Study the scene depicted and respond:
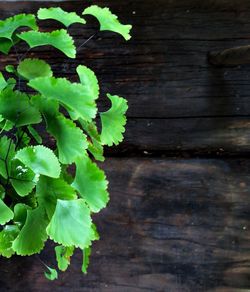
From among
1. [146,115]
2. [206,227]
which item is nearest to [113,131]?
[146,115]

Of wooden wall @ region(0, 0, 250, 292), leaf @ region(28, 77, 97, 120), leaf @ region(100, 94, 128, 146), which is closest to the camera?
leaf @ region(28, 77, 97, 120)

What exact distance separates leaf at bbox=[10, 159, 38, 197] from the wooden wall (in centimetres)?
34

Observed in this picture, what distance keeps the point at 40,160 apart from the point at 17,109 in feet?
0.30

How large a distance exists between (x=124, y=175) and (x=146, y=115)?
0.15 meters

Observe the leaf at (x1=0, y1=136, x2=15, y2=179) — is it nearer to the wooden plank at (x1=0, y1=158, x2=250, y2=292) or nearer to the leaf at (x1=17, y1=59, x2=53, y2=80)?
the leaf at (x1=17, y1=59, x2=53, y2=80)

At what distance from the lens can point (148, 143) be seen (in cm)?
81

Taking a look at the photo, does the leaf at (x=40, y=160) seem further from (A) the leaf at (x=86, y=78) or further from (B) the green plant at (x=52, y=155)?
(A) the leaf at (x=86, y=78)

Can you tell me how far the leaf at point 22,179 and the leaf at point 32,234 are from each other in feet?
0.10

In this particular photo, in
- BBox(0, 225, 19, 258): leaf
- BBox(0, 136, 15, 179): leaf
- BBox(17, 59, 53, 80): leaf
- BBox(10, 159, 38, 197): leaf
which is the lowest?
BBox(0, 225, 19, 258): leaf

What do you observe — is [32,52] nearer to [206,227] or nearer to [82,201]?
[82,201]

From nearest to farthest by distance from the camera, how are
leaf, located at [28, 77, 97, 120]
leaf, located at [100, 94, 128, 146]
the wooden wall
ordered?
leaf, located at [28, 77, 97, 120]
leaf, located at [100, 94, 128, 146]
the wooden wall

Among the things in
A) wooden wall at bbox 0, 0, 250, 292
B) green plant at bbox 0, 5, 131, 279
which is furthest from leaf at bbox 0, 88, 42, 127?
wooden wall at bbox 0, 0, 250, 292

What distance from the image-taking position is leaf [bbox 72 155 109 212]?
462 millimetres

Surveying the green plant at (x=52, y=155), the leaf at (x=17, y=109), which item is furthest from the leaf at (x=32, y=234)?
the leaf at (x=17, y=109)
